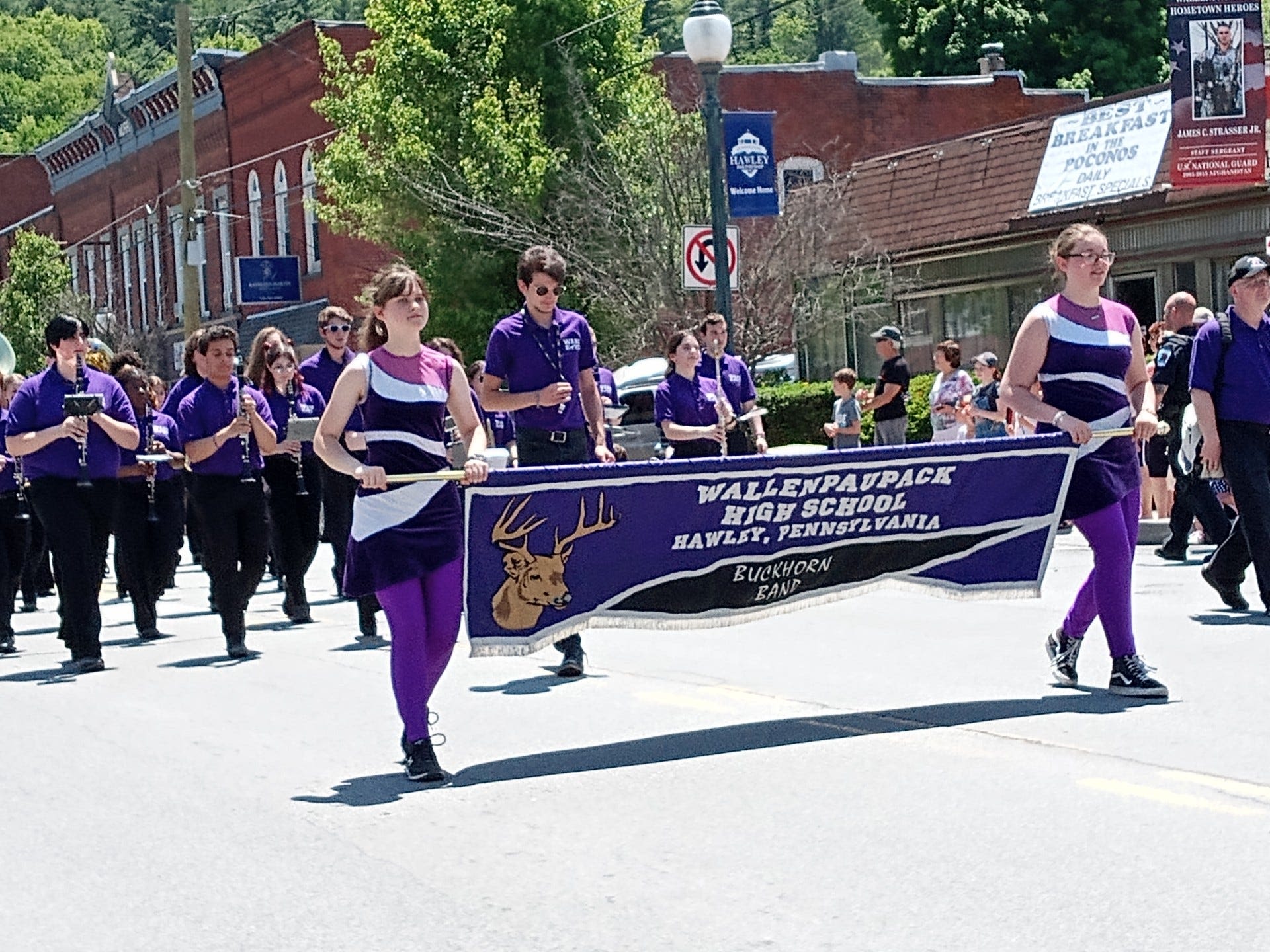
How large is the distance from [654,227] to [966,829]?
1025 inches

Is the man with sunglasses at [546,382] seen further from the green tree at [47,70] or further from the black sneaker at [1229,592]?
the green tree at [47,70]

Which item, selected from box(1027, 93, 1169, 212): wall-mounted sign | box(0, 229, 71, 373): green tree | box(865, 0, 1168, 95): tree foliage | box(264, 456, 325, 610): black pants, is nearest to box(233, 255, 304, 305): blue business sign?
box(0, 229, 71, 373): green tree

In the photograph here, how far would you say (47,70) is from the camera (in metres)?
111

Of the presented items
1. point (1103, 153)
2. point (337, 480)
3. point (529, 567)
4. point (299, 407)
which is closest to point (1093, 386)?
point (529, 567)

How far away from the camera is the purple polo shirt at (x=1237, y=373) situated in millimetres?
11336

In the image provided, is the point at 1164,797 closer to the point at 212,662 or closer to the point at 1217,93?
the point at 212,662

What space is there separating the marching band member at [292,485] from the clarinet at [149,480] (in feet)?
2.81

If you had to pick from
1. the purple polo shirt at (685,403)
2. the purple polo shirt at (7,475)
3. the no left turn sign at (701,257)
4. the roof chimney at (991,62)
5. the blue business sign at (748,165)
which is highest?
the roof chimney at (991,62)

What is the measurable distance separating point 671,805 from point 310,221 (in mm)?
41350

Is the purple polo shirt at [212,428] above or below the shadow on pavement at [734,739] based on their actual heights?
above

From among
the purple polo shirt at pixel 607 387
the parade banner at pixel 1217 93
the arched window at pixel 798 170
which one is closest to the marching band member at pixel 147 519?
the purple polo shirt at pixel 607 387

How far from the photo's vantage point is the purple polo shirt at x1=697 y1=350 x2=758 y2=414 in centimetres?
1459

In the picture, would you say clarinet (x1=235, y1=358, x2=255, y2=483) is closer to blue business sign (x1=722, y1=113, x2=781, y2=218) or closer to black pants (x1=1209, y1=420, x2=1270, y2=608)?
black pants (x1=1209, y1=420, x2=1270, y2=608)

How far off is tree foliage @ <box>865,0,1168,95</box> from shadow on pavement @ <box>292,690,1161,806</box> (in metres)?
54.8
